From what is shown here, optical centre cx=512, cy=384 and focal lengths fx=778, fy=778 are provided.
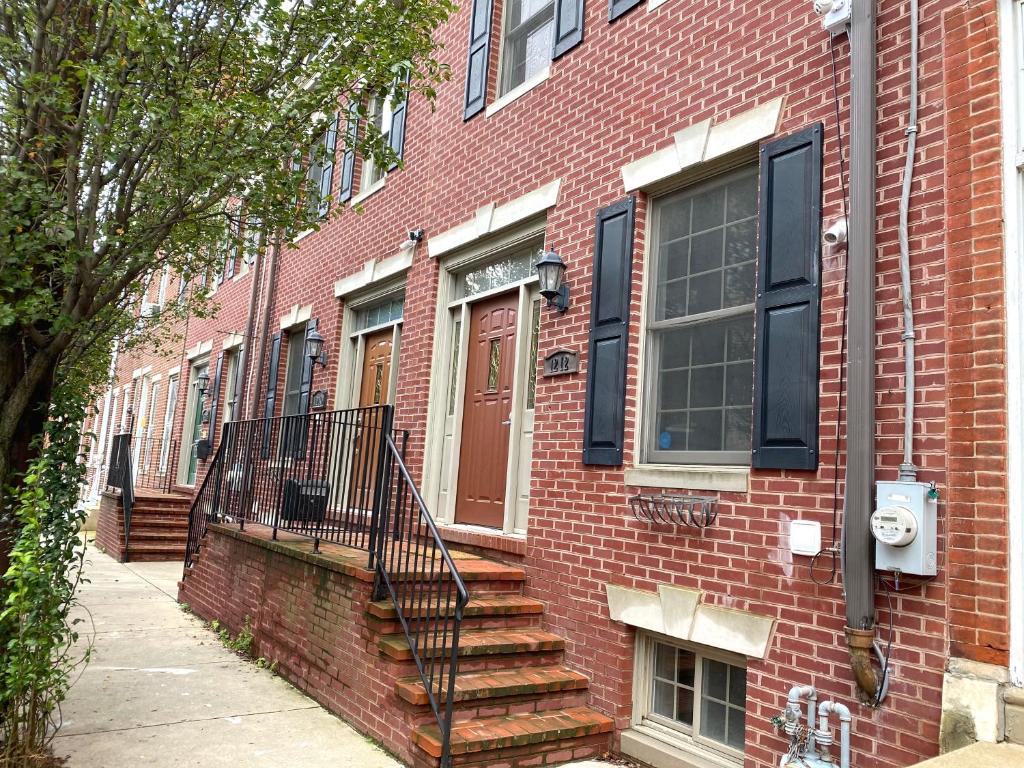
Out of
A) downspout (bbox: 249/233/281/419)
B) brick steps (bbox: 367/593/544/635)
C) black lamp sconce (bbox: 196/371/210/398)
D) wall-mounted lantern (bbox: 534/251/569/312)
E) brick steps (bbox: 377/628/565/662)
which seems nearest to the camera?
brick steps (bbox: 377/628/565/662)

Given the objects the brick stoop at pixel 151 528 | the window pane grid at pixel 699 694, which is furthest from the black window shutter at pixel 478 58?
the brick stoop at pixel 151 528

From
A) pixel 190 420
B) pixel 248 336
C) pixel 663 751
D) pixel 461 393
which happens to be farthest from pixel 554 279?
pixel 190 420

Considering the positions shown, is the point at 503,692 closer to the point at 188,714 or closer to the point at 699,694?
the point at 699,694

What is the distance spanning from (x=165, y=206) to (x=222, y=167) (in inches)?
19.2

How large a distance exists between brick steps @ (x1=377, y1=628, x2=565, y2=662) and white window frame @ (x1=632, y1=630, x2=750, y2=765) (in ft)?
2.00

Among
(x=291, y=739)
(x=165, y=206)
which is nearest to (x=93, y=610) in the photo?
(x=291, y=739)

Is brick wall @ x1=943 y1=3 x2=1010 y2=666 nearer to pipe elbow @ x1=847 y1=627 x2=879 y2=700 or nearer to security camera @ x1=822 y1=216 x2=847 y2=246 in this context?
pipe elbow @ x1=847 y1=627 x2=879 y2=700

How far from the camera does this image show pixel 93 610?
7.96 metres

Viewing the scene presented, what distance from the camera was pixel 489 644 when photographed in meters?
4.70

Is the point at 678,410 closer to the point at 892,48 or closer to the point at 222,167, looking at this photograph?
the point at 892,48

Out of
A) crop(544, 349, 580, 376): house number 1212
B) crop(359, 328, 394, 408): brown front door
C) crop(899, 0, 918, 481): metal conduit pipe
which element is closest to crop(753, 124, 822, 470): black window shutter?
crop(899, 0, 918, 481): metal conduit pipe

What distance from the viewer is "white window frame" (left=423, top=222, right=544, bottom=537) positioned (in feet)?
20.0

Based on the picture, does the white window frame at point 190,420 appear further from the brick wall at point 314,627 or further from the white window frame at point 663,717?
the white window frame at point 663,717

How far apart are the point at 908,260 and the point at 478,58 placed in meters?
4.90
